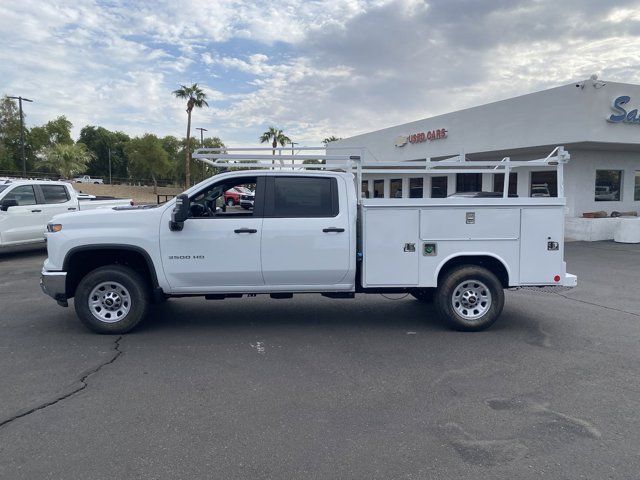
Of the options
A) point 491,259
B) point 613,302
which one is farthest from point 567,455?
point 613,302

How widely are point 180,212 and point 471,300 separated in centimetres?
380

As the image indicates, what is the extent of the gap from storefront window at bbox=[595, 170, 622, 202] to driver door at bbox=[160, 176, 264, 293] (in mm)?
17464

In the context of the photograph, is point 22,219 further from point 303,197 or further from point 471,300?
point 471,300

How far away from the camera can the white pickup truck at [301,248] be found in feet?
19.9

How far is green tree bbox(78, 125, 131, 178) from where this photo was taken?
82.6 meters

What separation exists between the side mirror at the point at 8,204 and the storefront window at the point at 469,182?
58.4 feet

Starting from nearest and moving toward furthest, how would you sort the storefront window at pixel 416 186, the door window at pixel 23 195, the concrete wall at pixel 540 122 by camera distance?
the door window at pixel 23 195 < the concrete wall at pixel 540 122 < the storefront window at pixel 416 186

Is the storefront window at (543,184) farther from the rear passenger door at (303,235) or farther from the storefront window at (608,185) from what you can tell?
the rear passenger door at (303,235)

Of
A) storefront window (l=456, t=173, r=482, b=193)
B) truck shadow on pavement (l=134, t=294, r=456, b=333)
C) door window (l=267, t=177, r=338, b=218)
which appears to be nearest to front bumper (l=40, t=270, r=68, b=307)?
truck shadow on pavement (l=134, t=294, r=456, b=333)

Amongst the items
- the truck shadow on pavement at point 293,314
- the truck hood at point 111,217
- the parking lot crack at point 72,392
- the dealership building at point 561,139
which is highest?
the dealership building at point 561,139

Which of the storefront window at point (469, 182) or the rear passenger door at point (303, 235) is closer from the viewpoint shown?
the rear passenger door at point (303, 235)

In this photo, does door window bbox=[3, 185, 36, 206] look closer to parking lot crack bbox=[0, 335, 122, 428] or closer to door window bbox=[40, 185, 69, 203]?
door window bbox=[40, 185, 69, 203]

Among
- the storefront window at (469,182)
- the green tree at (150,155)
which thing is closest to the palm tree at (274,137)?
the green tree at (150,155)

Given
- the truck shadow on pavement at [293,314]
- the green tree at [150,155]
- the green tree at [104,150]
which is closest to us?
the truck shadow on pavement at [293,314]
